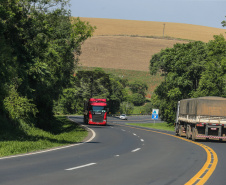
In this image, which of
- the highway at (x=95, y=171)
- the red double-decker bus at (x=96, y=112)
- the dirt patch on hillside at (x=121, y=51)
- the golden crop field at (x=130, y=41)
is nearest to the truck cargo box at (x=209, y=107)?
the highway at (x=95, y=171)

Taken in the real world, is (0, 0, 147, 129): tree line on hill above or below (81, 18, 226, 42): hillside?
below

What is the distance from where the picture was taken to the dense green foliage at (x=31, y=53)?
24.4 metres

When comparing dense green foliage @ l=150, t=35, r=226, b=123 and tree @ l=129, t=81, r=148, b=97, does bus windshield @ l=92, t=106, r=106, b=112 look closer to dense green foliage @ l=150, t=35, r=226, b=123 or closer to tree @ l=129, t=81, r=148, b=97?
dense green foliage @ l=150, t=35, r=226, b=123

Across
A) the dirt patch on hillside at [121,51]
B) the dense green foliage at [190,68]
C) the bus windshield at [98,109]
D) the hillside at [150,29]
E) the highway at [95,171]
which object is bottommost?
the highway at [95,171]

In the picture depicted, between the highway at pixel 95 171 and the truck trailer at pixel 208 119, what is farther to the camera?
the truck trailer at pixel 208 119

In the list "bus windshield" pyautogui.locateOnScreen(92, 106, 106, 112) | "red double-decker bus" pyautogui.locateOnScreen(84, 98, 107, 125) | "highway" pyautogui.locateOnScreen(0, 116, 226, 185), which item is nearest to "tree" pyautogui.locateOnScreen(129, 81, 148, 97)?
"red double-decker bus" pyautogui.locateOnScreen(84, 98, 107, 125)

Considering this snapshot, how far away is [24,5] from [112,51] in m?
115

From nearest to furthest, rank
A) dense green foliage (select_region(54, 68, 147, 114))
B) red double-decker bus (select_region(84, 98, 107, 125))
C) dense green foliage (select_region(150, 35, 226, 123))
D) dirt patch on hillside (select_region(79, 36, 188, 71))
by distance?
red double-decker bus (select_region(84, 98, 107, 125))
dense green foliage (select_region(150, 35, 226, 123))
dense green foliage (select_region(54, 68, 147, 114))
dirt patch on hillside (select_region(79, 36, 188, 71))

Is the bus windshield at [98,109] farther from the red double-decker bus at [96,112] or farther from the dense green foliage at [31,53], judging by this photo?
the dense green foliage at [31,53]

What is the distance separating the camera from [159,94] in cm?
6838

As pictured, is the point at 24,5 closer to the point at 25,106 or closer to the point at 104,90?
the point at 25,106

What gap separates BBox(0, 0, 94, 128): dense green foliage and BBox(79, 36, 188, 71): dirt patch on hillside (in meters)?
89.5

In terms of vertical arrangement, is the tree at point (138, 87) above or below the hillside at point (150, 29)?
below

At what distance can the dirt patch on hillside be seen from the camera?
137125 mm
